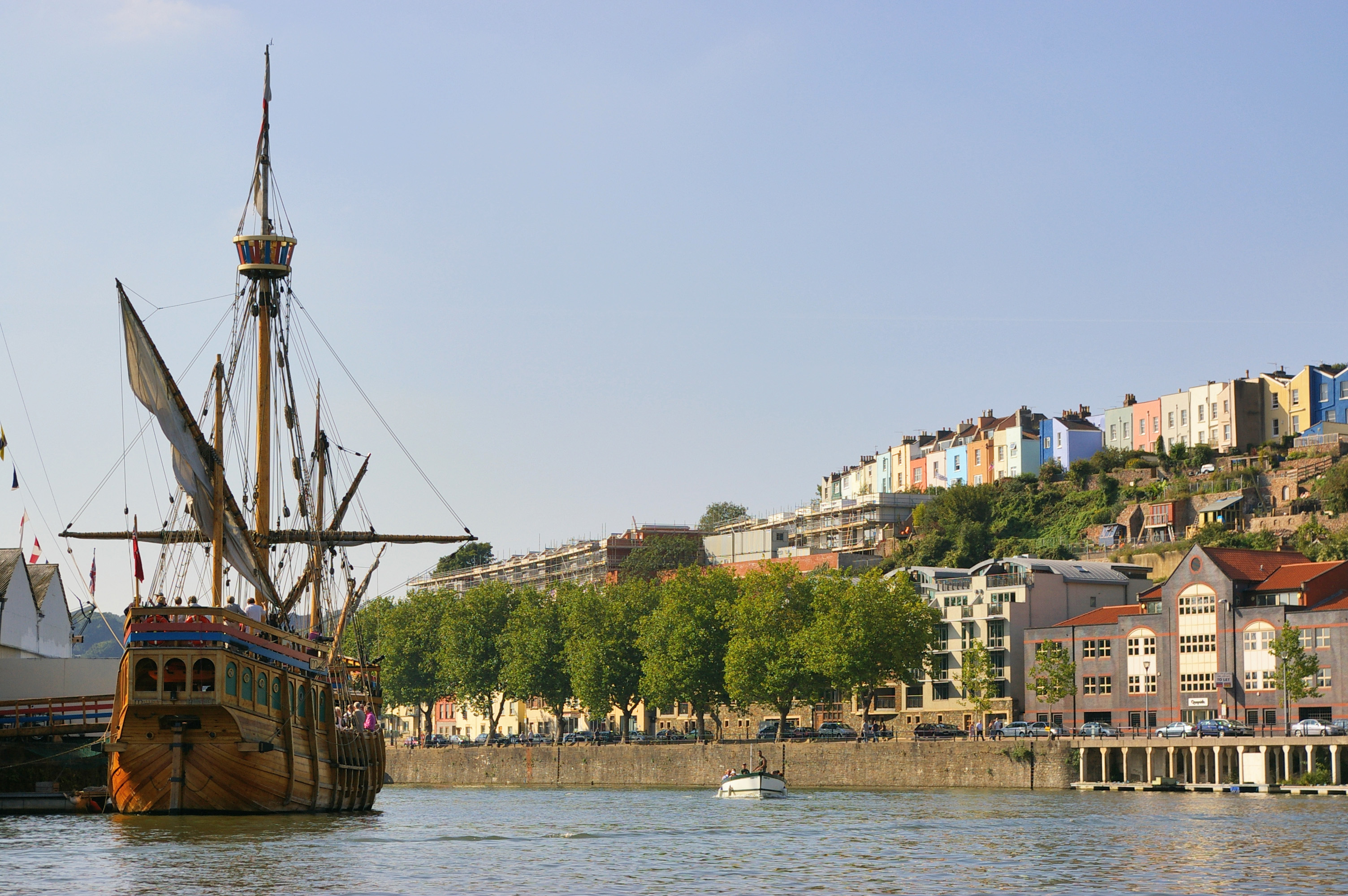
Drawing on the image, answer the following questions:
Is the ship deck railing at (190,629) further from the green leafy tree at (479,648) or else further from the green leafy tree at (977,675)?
the green leafy tree at (479,648)

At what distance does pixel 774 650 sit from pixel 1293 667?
37.6 metres

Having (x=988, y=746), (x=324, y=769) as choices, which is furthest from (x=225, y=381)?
(x=988, y=746)

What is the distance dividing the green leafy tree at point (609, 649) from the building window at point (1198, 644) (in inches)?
1742

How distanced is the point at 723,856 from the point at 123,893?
19745mm

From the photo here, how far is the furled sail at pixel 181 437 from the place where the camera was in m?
65.4

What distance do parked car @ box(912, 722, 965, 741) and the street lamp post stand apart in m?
11.2

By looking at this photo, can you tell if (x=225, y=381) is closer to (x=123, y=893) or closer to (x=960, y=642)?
(x=123, y=893)

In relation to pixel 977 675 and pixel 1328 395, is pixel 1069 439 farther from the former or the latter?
pixel 977 675

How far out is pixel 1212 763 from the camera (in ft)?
348

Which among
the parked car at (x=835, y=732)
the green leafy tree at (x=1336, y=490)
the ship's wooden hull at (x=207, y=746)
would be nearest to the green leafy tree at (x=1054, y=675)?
the parked car at (x=835, y=732)

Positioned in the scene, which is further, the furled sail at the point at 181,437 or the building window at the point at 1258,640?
the building window at the point at 1258,640

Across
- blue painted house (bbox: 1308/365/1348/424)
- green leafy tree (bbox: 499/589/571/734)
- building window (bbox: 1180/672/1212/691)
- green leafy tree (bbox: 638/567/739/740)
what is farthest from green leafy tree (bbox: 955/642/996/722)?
blue painted house (bbox: 1308/365/1348/424)

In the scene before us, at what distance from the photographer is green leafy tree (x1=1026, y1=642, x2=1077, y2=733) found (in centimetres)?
12125

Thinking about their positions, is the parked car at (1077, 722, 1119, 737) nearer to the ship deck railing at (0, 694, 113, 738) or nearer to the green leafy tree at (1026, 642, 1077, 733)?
the green leafy tree at (1026, 642, 1077, 733)
